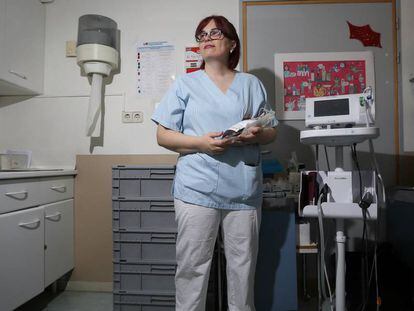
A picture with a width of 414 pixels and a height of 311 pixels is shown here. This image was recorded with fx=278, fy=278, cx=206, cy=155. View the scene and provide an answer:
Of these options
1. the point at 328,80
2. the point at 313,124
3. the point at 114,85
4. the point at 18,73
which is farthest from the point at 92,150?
the point at 328,80

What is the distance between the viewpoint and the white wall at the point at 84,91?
1.80m

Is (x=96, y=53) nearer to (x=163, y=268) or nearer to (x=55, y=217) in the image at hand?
(x=55, y=217)

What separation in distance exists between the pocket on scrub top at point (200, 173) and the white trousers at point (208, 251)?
75mm

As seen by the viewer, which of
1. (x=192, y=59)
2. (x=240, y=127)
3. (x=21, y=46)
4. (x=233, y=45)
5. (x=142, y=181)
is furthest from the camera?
(x=192, y=59)

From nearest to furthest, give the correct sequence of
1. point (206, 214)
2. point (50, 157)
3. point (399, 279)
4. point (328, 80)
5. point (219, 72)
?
point (206, 214) → point (219, 72) → point (399, 279) → point (328, 80) → point (50, 157)

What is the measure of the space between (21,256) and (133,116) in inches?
37.9

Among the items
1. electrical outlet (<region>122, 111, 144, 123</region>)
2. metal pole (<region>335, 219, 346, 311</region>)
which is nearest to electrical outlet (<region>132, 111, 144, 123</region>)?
electrical outlet (<region>122, 111, 144, 123</region>)

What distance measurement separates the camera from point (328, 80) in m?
1.72

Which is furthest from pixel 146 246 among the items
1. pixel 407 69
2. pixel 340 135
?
pixel 407 69

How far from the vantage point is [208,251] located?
3.41 feet

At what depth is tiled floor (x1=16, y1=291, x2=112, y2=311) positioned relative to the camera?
1520 millimetres

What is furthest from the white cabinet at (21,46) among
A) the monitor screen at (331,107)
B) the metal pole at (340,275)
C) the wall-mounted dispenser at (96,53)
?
the metal pole at (340,275)

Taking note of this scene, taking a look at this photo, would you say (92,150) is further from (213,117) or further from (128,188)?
(213,117)

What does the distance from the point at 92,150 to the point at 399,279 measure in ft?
6.04
